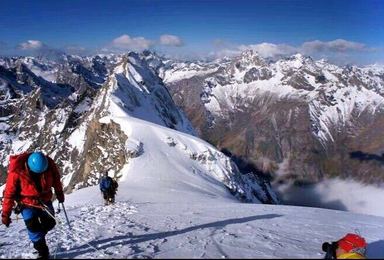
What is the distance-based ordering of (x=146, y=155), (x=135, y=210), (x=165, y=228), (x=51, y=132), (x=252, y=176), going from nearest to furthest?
(x=165, y=228) → (x=135, y=210) → (x=146, y=155) → (x=252, y=176) → (x=51, y=132)

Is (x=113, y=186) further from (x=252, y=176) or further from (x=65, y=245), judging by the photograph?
(x=252, y=176)

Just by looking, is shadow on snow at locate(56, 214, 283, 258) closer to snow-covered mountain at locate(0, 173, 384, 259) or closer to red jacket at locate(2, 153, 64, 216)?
snow-covered mountain at locate(0, 173, 384, 259)

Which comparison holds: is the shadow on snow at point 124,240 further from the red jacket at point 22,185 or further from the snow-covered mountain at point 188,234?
the red jacket at point 22,185

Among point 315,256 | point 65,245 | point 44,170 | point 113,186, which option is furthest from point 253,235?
point 113,186

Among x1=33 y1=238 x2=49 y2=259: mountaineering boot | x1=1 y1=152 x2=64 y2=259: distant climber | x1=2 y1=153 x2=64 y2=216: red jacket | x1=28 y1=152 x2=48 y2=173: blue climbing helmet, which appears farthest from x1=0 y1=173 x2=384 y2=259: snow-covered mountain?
x1=28 y1=152 x2=48 y2=173: blue climbing helmet

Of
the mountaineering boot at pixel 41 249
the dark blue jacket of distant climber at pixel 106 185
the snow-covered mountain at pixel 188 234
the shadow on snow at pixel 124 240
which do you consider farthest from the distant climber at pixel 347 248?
the dark blue jacket of distant climber at pixel 106 185
